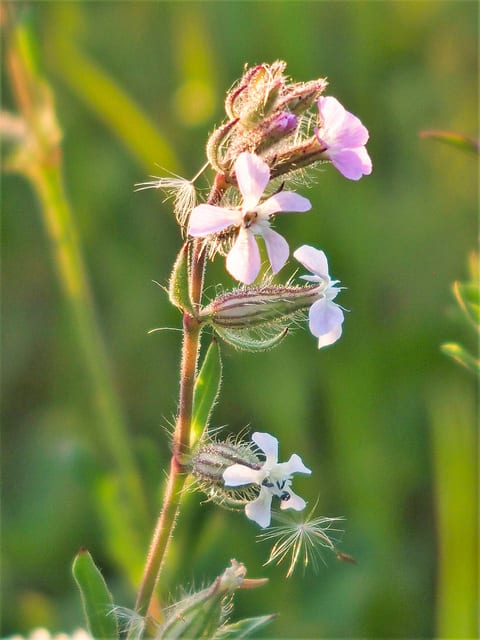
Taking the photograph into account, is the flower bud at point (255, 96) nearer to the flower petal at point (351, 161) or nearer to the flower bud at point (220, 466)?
the flower petal at point (351, 161)

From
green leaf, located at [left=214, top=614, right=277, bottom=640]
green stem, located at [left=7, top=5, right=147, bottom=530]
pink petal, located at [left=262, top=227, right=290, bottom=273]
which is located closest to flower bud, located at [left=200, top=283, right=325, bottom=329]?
pink petal, located at [left=262, top=227, right=290, bottom=273]

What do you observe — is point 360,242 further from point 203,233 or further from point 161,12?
point 203,233

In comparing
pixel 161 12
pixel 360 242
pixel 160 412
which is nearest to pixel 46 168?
pixel 160 412

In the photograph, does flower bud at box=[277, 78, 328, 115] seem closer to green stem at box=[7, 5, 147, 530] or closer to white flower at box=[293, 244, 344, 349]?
white flower at box=[293, 244, 344, 349]

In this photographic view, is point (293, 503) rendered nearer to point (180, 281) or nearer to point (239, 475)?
point (239, 475)

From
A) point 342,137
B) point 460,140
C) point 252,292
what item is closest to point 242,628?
point 252,292

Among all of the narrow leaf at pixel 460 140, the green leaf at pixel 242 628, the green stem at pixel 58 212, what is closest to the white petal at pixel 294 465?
the green leaf at pixel 242 628
